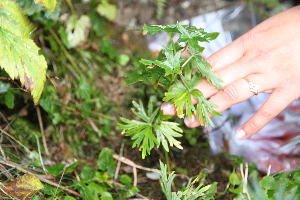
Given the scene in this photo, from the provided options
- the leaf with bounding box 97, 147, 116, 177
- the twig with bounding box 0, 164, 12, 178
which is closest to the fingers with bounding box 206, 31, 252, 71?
the leaf with bounding box 97, 147, 116, 177

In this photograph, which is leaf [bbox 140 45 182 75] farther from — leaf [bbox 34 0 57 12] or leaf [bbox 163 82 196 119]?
leaf [bbox 34 0 57 12]

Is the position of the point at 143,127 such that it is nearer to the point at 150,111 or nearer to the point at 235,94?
the point at 150,111

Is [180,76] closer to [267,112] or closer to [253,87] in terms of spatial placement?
[253,87]

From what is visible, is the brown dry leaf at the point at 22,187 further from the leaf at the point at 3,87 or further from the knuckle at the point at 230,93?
the knuckle at the point at 230,93

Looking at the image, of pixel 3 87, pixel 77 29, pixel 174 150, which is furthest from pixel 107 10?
pixel 174 150

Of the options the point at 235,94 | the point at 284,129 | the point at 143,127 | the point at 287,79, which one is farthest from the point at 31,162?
the point at 284,129
